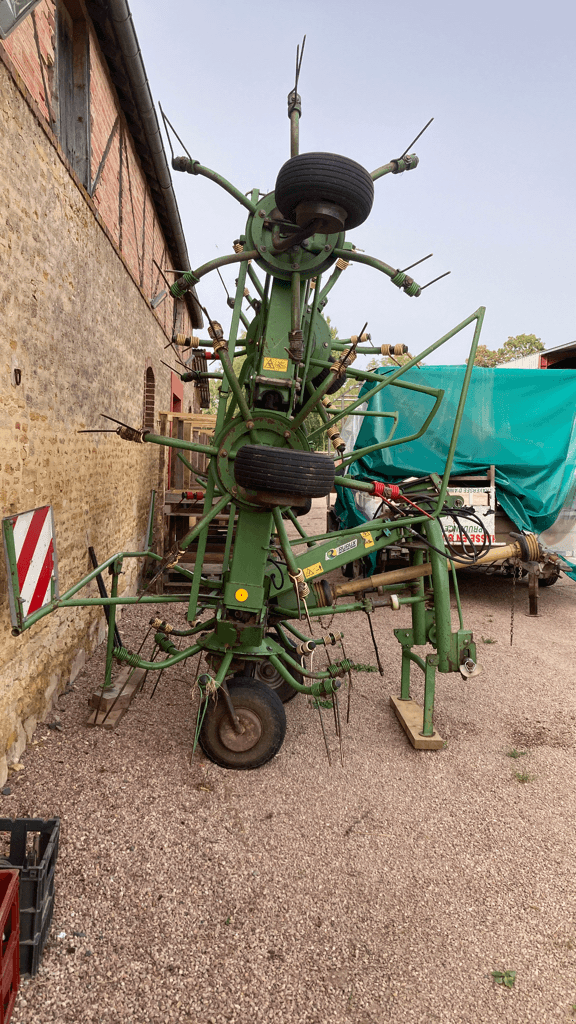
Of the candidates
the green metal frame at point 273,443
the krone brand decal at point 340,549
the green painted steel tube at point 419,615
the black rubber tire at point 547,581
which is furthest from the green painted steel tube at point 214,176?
the black rubber tire at point 547,581

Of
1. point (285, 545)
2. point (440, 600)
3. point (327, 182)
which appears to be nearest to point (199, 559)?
point (285, 545)

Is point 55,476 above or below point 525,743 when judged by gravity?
above

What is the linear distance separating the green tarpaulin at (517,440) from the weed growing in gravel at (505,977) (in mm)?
5969

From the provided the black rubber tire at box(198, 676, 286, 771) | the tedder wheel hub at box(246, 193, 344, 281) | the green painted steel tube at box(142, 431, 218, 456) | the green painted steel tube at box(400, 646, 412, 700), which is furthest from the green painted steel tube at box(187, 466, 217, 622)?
the green painted steel tube at box(400, 646, 412, 700)

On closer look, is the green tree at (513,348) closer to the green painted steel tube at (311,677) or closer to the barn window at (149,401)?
the barn window at (149,401)

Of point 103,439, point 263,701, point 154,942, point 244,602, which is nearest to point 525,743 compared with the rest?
point 263,701

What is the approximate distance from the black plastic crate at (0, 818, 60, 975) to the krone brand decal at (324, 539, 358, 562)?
2147mm

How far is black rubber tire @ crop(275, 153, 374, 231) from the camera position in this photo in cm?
270

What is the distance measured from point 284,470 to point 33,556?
157cm

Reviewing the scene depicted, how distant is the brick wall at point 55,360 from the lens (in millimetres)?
3176

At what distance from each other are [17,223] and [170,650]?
8.55 feet

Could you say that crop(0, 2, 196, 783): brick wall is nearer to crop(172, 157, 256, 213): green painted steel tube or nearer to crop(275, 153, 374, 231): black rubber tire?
crop(172, 157, 256, 213): green painted steel tube

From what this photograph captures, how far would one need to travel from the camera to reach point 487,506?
7.45 metres

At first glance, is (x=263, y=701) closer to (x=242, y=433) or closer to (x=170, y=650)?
(x=170, y=650)
